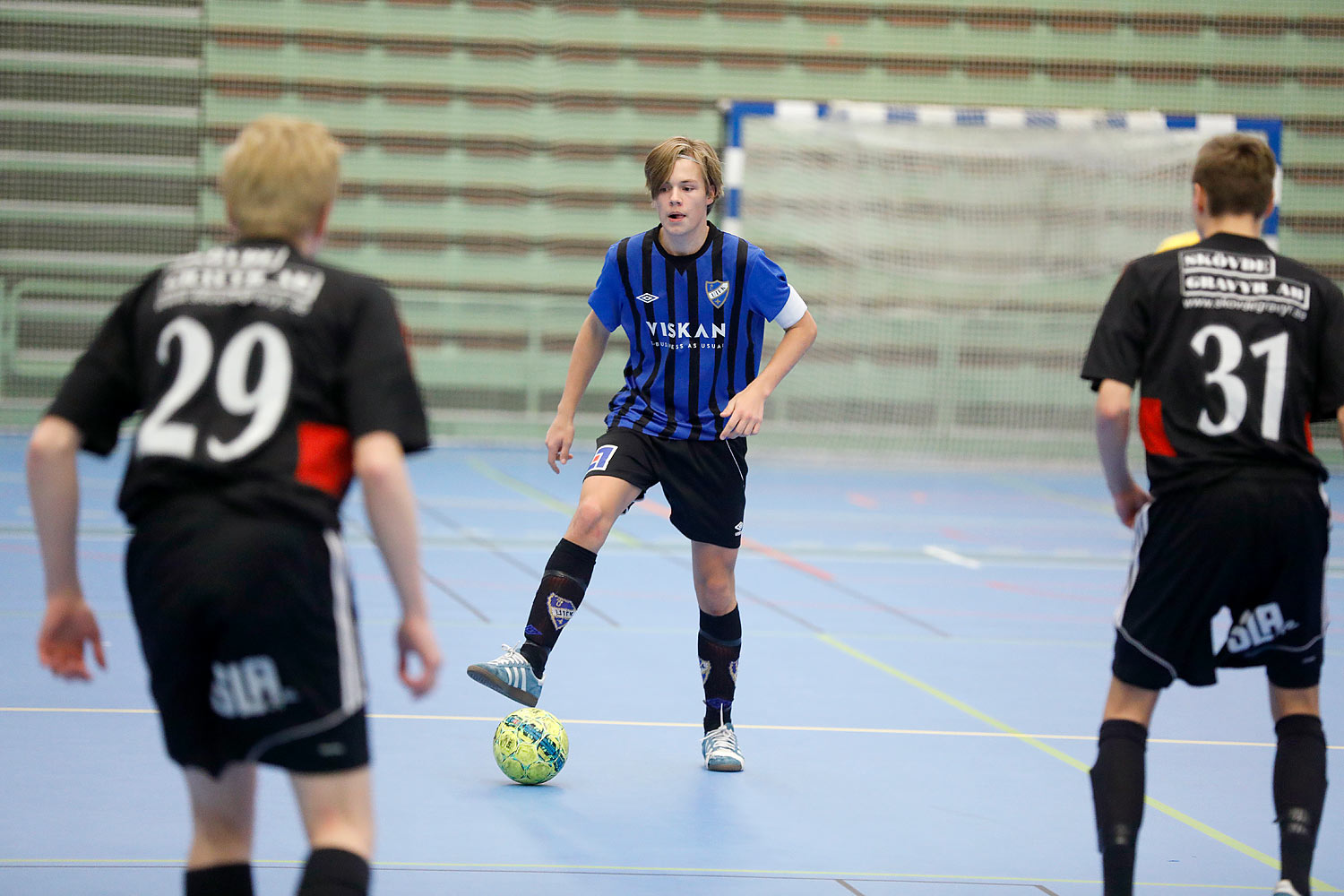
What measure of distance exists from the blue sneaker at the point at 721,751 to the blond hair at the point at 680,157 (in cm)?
148

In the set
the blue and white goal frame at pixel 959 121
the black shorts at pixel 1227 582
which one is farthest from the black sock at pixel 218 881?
the blue and white goal frame at pixel 959 121

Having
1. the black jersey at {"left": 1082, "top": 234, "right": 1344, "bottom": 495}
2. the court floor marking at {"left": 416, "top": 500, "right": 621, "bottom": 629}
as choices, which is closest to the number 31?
the black jersey at {"left": 1082, "top": 234, "right": 1344, "bottom": 495}

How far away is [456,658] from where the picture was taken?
528 cm

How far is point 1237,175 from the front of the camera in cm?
274

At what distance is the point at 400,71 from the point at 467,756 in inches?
412

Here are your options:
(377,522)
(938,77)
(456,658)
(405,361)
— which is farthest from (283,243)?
(938,77)

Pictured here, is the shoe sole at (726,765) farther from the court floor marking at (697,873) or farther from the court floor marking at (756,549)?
the court floor marking at (756,549)

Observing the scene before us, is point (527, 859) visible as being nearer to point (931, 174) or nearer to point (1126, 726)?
point (1126, 726)

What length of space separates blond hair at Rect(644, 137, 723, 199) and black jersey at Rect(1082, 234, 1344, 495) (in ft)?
4.81

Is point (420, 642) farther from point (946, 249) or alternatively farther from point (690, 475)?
point (946, 249)

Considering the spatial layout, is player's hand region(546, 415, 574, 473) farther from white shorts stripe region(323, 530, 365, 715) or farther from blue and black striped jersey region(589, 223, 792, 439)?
white shorts stripe region(323, 530, 365, 715)

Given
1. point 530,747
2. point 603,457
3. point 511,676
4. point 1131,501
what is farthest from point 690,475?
point 1131,501

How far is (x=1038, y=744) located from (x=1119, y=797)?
1757 millimetres

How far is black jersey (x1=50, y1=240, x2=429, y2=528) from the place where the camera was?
6.42 feet
